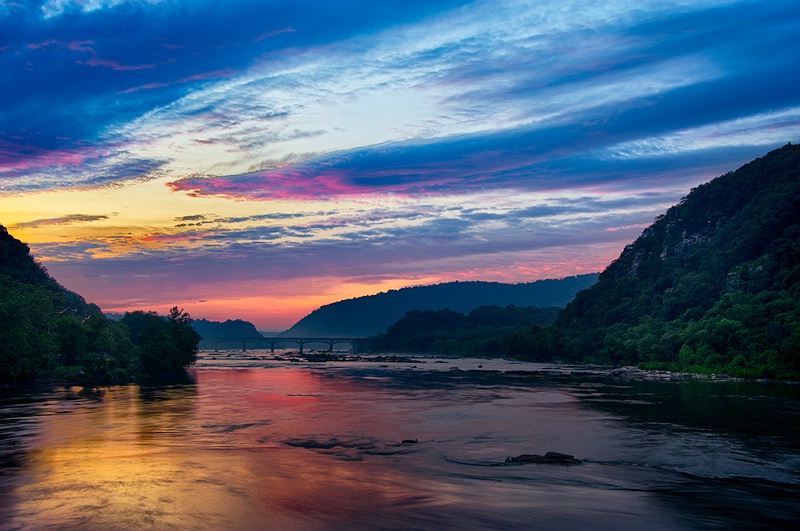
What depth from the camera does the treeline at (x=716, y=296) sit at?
4085 inches

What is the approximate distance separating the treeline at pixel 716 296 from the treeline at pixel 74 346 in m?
97.6

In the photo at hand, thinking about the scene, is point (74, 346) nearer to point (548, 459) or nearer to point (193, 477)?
point (193, 477)

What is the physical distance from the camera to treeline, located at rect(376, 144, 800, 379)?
340ft

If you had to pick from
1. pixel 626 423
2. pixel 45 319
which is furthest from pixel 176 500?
pixel 45 319

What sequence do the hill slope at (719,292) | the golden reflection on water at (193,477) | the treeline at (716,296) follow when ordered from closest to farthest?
the golden reflection on water at (193,477), the treeline at (716,296), the hill slope at (719,292)

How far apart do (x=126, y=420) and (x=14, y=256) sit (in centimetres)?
13590

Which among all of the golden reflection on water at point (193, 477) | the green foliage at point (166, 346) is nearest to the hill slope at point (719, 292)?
the golden reflection on water at point (193, 477)

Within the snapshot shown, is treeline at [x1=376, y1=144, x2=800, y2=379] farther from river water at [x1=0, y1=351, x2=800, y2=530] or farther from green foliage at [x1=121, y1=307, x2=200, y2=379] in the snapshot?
green foliage at [x1=121, y1=307, x2=200, y2=379]

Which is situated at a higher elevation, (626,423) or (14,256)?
(14,256)

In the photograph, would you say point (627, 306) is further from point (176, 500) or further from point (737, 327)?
point (176, 500)

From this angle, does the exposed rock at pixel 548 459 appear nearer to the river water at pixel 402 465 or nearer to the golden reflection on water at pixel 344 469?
the river water at pixel 402 465

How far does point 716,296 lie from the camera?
468 ft

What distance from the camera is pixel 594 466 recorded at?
36.2 m

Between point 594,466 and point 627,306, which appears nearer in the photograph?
point 594,466
